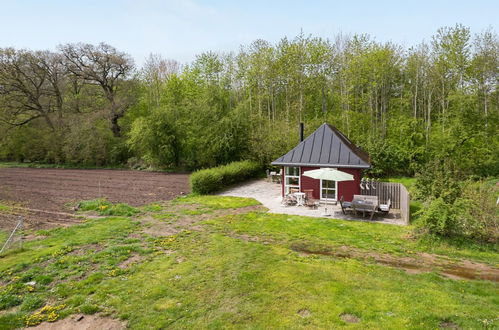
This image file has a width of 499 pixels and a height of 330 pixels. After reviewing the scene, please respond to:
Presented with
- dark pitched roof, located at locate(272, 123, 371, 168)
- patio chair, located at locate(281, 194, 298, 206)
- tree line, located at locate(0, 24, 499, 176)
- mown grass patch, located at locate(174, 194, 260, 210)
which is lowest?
mown grass patch, located at locate(174, 194, 260, 210)

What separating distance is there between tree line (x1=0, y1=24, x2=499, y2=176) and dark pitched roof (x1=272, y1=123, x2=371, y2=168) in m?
7.59

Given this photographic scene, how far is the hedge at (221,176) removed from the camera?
17.3m

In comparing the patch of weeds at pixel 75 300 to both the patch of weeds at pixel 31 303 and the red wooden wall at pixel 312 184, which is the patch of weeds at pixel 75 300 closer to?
the patch of weeds at pixel 31 303

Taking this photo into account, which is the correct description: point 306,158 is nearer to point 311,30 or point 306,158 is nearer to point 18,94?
point 311,30

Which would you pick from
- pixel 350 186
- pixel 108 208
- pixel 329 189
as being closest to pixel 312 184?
pixel 329 189

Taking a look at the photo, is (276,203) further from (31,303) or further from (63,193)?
(63,193)

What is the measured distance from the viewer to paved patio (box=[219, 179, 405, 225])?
12.1m

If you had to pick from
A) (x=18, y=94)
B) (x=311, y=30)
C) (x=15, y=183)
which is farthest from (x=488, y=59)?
(x=18, y=94)

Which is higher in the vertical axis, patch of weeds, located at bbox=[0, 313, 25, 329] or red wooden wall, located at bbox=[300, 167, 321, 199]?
red wooden wall, located at bbox=[300, 167, 321, 199]

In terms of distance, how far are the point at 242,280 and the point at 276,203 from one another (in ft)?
27.6

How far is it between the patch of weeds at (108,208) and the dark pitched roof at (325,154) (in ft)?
24.9

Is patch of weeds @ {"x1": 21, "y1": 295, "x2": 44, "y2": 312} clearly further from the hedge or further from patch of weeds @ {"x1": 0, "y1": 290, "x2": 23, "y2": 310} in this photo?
the hedge

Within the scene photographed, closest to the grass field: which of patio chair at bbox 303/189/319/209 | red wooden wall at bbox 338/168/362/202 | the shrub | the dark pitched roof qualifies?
the shrub

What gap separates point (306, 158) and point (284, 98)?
16.9 m
